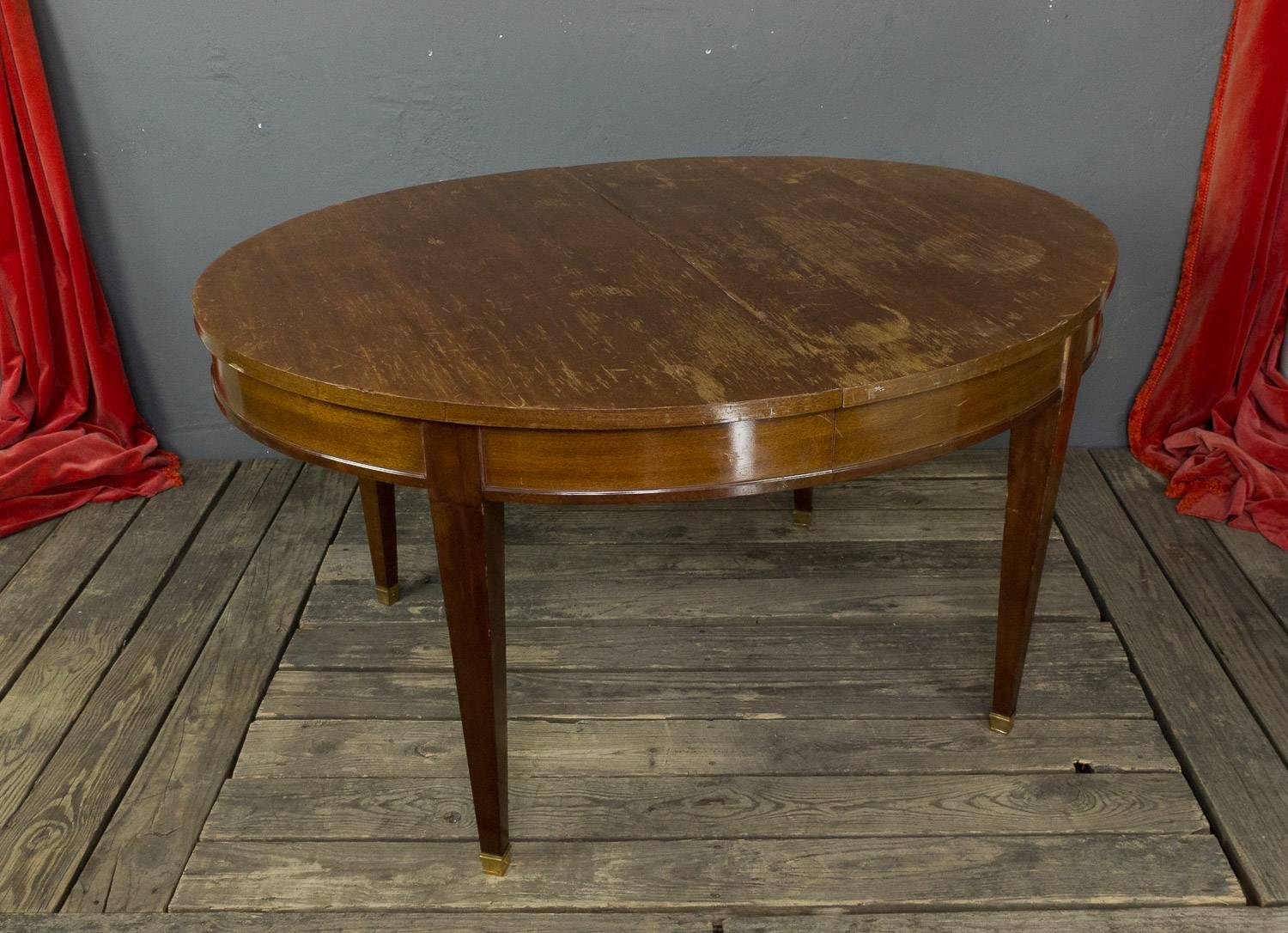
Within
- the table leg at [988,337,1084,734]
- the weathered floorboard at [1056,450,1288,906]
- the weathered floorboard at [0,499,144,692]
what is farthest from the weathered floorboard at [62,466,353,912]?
the weathered floorboard at [1056,450,1288,906]

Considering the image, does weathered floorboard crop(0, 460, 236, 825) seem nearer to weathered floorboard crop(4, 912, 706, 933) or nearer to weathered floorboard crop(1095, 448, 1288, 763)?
weathered floorboard crop(4, 912, 706, 933)

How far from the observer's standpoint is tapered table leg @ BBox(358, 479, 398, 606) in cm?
229

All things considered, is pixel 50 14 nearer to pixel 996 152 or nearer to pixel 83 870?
pixel 83 870

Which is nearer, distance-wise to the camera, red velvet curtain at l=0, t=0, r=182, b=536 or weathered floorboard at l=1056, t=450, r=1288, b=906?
weathered floorboard at l=1056, t=450, r=1288, b=906

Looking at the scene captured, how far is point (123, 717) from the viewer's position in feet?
6.91

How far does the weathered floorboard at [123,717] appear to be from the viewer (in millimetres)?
1791

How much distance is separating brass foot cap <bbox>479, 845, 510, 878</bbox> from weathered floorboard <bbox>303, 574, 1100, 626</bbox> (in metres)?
0.66

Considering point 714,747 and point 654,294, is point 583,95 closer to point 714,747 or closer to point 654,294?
point 654,294

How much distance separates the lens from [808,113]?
107 inches

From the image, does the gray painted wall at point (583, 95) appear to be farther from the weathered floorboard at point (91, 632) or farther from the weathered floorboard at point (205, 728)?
the weathered floorboard at point (205, 728)

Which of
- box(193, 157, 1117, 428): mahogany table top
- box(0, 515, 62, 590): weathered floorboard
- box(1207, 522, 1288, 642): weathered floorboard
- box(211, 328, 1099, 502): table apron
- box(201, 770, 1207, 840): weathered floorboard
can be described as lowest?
box(0, 515, 62, 590): weathered floorboard

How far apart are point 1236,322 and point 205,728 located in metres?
2.40

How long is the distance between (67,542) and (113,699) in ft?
2.18

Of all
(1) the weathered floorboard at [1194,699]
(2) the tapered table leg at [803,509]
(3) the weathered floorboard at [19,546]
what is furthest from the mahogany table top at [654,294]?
(3) the weathered floorboard at [19,546]
